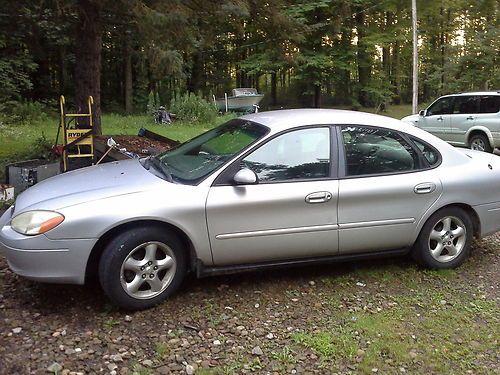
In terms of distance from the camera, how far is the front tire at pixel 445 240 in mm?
4648

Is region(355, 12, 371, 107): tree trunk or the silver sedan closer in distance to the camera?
the silver sedan

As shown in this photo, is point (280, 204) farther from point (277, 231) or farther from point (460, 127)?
point (460, 127)

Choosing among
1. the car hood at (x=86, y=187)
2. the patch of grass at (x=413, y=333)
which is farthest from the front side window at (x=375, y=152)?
the car hood at (x=86, y=187)

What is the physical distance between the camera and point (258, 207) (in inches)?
159

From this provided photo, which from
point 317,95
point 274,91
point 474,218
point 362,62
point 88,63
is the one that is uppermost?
point 362,62

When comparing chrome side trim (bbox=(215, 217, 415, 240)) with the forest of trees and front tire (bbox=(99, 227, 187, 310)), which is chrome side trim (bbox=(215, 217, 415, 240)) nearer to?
front tire (bbox=(99, 227, 187, 310))

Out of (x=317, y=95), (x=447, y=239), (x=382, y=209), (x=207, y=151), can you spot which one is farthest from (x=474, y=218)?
(x=317, y=95)

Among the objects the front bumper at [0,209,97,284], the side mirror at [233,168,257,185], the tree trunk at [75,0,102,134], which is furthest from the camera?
the tree trunk at [75,0,102,134]

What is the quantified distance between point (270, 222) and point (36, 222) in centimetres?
171

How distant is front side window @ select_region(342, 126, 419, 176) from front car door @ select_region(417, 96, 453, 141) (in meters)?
9.69

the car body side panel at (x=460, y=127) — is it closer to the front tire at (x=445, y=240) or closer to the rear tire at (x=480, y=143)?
the rear tire at (x=480, y=143)

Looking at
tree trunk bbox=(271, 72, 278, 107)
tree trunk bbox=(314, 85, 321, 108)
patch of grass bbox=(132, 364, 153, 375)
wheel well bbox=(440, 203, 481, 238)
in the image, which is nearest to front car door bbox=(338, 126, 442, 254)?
wheel well bbox=(440, 203, 481, 238)

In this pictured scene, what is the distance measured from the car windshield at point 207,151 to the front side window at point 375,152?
2.52 ft

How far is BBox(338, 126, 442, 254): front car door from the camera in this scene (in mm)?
4359
